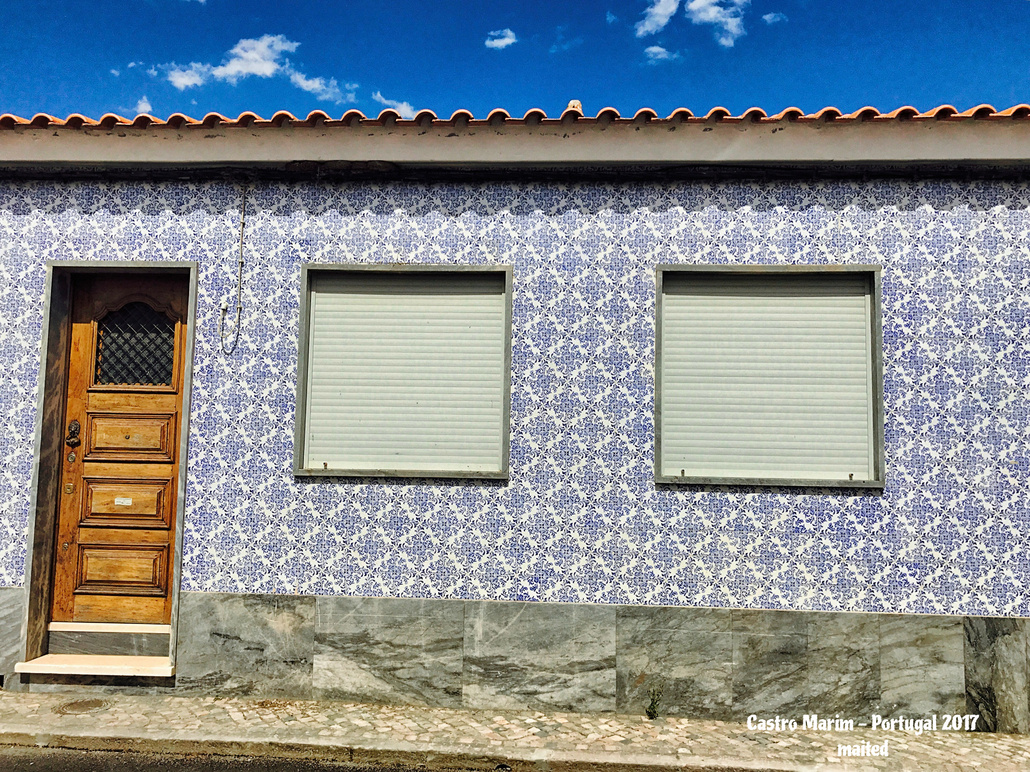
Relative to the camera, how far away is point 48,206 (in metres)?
5.22

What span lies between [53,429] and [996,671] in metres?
6.68

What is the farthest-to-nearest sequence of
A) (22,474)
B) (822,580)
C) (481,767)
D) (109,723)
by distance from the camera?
(22,474) < (822,580) < (109,723) < (481,767)

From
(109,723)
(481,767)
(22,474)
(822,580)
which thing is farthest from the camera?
(22,474)

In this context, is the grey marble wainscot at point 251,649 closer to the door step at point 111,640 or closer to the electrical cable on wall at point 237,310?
the door step at point 111,640

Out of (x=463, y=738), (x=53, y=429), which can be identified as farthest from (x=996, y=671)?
(x=53, y=429)

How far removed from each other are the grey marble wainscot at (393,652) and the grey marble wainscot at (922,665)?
2833mm

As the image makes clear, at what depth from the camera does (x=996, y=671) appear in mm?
4648

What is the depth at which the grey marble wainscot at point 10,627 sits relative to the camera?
16.3ft

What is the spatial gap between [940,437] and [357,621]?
414 cm

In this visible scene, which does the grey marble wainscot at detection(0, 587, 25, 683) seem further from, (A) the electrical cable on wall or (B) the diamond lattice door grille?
(A) the electrical cable on wall

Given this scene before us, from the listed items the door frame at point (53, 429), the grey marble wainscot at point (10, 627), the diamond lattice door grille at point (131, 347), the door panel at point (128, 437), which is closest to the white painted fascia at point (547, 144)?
the door frame at point (53, 429)

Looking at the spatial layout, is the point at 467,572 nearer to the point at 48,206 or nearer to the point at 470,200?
the point at 470,200

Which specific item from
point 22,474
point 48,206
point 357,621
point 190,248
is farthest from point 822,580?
point 48,206

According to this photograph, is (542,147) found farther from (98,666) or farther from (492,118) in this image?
(98,666)
